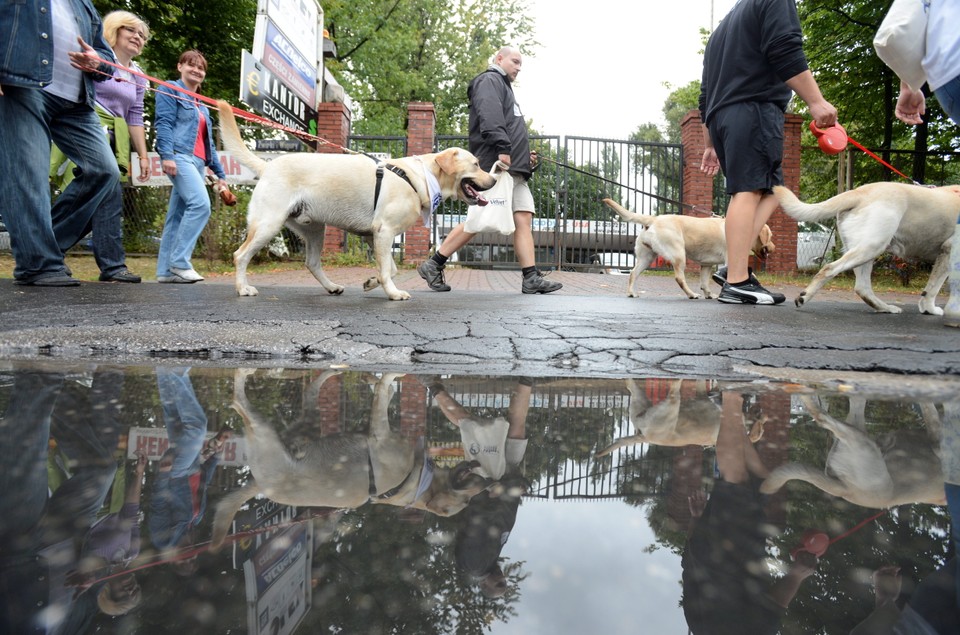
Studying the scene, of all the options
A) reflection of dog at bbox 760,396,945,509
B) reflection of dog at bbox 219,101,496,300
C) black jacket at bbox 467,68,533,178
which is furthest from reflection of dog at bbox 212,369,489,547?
black jacket at bbox 467,68,533,178

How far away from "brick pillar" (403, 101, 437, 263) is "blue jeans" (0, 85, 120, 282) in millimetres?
8193

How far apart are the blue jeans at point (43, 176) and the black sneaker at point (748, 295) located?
5.05 meters

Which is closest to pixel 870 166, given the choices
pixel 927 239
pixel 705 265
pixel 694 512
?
pixel 705 265

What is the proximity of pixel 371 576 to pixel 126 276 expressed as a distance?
5.71 m

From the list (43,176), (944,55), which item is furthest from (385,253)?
(944,55)

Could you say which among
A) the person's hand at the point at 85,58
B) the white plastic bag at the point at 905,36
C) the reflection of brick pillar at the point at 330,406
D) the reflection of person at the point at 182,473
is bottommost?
the reflection of person at the point at 182,473

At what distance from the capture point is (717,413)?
72.8 inches

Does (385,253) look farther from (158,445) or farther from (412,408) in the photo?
(158,445)

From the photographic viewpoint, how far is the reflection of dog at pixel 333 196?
467 cm

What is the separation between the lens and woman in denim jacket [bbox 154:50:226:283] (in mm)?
5930

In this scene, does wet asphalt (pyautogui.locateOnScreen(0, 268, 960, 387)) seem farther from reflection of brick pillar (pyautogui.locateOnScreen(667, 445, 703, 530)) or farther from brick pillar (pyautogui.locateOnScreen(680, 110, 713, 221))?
brick pillar (pyautogui.locateOnScreen(680, 110, 713, 221))

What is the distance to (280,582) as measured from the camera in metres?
0.82

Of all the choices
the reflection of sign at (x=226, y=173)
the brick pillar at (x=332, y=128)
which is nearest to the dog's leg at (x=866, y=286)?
the reflection of sign at (x=226, y=173)

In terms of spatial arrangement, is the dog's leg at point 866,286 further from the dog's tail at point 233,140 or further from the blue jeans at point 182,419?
the blue jeans at point 182,419
